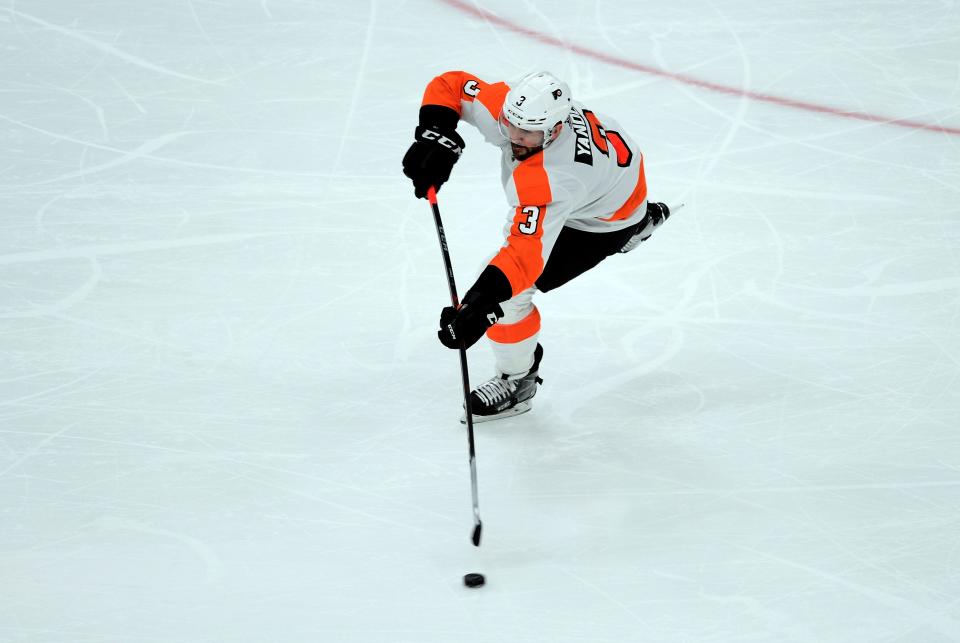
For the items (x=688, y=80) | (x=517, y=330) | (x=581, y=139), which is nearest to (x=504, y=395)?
(x=517, y=330)

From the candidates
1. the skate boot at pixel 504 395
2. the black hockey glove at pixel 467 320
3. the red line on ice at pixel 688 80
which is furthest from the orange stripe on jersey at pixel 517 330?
the red line on ice at pixel 688 80

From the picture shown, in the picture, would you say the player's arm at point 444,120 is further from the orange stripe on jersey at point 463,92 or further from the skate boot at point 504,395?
the skate boot at point 504,395

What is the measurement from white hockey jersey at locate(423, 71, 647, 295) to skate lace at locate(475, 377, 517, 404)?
530 millimetres

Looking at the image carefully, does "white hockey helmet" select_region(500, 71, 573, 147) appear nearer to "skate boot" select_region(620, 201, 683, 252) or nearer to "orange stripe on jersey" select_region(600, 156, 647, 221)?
"orange stripe on jersey" select_region(600, 156, 647, 221)

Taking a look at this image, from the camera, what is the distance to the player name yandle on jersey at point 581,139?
117 inches

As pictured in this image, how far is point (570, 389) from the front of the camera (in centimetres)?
347

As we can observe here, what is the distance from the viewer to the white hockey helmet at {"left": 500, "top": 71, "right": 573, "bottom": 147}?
9.15 ft

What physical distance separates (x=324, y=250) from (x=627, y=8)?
294 cm

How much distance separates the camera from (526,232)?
275cm

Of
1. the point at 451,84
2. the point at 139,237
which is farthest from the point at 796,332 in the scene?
the point at 139,237

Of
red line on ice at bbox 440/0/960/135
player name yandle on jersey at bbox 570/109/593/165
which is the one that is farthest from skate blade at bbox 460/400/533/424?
red line on ice at bbox 440/0/960/135

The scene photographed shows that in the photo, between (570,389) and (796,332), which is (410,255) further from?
(796,332)

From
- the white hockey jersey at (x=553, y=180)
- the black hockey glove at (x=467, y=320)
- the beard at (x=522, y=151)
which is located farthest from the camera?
the beard at (x=522, y=151)

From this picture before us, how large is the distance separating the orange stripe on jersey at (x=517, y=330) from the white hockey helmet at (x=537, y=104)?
635 millimetres
